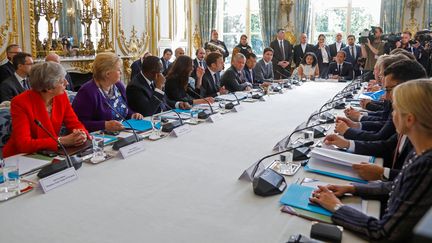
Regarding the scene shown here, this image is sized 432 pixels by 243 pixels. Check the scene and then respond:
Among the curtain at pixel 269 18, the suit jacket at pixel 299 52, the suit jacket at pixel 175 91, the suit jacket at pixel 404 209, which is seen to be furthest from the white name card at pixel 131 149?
the curtain at pixel 269 18

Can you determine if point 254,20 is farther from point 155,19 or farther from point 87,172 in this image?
point 87,172

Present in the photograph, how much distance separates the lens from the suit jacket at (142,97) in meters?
3.25

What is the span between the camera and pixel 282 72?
824cm

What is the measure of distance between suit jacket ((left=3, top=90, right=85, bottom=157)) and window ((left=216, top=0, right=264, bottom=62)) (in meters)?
8.05

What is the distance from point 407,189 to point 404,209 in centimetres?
6

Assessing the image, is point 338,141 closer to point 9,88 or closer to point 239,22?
point 9,88

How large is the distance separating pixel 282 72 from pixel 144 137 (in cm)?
635

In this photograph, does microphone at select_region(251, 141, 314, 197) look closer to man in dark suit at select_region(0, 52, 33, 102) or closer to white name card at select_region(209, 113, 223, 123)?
white name card at select_region(209, 113, 223, 123)

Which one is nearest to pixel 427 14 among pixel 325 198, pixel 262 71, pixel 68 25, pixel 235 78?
pixel 262 71

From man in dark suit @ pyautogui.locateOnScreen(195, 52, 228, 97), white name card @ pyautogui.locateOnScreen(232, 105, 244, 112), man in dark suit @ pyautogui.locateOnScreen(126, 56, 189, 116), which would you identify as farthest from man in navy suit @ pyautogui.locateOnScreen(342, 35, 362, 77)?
man in dark suit @ pyautogui.locateOnScreen(126, 56, 189, 116)

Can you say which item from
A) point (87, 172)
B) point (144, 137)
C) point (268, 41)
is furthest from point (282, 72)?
point (87, 172)

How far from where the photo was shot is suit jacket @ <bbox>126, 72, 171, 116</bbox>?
3.25 meters

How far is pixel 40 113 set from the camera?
7.15ft

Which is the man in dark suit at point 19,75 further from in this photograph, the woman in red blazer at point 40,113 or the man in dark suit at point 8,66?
the woman in red blazer at point 40,113
